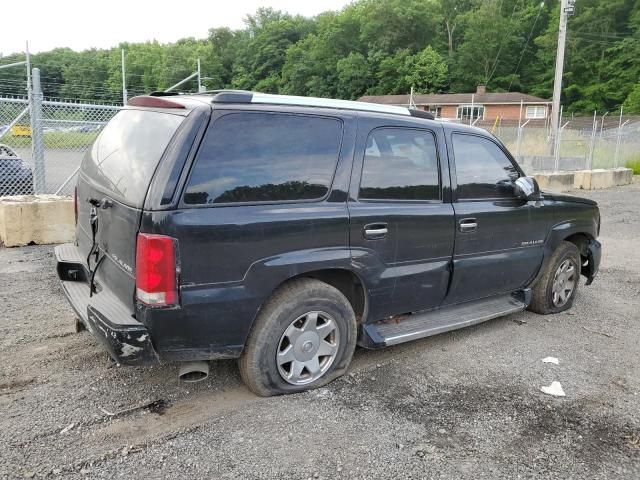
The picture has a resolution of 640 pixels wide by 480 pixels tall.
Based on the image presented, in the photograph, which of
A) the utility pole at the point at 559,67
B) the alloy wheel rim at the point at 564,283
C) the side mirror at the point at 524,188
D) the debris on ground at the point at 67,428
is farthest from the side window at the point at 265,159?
the utility pole at the point at 559,67

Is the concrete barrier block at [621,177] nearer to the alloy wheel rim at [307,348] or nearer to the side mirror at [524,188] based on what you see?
the side mirror at [524,188]

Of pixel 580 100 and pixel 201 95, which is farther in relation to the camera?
pixel 580 100

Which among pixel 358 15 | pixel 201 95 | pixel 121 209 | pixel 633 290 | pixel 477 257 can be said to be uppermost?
pixel 358 15

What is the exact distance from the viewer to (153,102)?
349 centimetres

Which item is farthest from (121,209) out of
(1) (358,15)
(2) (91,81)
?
(1) (358,15)

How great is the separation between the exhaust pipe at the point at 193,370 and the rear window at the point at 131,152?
39.0 inches

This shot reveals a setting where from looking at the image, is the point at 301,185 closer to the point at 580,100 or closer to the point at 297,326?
the point at 297,326

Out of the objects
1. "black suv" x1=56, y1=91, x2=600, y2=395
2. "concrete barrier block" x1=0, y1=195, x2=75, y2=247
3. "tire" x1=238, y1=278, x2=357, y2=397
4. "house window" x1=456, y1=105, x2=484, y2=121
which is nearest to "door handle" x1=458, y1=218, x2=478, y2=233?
"black suv" x1=56, y1=91, x2=600, y2=395

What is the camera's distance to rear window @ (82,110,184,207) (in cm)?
310

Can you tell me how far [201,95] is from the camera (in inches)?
140

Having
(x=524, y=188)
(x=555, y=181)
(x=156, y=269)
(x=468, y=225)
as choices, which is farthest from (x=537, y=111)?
(x=156, y=269)

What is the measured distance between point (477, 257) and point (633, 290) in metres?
3.24

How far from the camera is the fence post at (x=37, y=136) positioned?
7.47 meters

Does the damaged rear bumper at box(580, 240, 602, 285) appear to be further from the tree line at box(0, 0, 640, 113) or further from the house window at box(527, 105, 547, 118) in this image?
the house window at box(527, 105, 547, 118)
